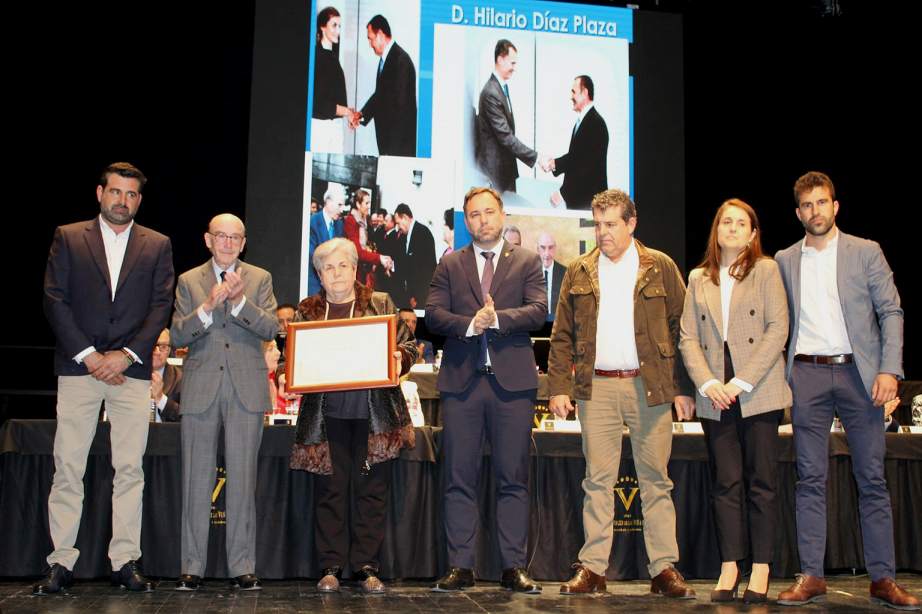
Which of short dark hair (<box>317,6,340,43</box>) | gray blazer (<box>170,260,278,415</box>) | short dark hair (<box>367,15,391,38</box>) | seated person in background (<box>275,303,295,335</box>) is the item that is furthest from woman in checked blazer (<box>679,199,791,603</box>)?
short dark hair (<box>317,6,340,43</box>)

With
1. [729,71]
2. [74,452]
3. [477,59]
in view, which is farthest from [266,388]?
[729,71]

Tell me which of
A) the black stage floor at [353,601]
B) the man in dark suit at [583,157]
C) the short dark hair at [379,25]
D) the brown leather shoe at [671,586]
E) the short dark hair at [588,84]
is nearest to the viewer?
the black stage floor at [353,601]

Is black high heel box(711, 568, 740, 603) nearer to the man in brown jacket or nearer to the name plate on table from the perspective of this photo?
the man in brown jacket

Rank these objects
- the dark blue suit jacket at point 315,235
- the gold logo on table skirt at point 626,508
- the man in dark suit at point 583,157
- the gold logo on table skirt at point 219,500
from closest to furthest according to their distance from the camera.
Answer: the gold logo on table skirt at point 219,500
the gold logo on table skirt at point 626,508
the dark blue suit jacket at point 315,235
the man in dark suit at point 583,157

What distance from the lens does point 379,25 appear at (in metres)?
7.68

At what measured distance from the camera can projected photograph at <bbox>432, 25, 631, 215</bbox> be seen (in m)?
7.75

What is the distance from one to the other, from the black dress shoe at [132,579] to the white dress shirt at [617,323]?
7.23 ft

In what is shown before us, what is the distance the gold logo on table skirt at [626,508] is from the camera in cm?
440

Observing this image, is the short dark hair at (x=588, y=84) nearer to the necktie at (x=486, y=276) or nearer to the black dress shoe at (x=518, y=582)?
the necktie at (x=486, y=276)

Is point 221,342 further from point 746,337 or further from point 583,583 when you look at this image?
point 746,337

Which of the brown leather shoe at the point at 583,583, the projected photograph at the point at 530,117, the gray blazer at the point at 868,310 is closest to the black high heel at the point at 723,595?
the brown leather shoe at the point at 583,583

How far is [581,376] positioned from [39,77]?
658 centimetres

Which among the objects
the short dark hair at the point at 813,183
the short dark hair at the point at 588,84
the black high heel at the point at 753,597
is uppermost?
the short dark hair at the point at 588,84

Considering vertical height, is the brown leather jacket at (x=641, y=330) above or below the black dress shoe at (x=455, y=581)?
above
